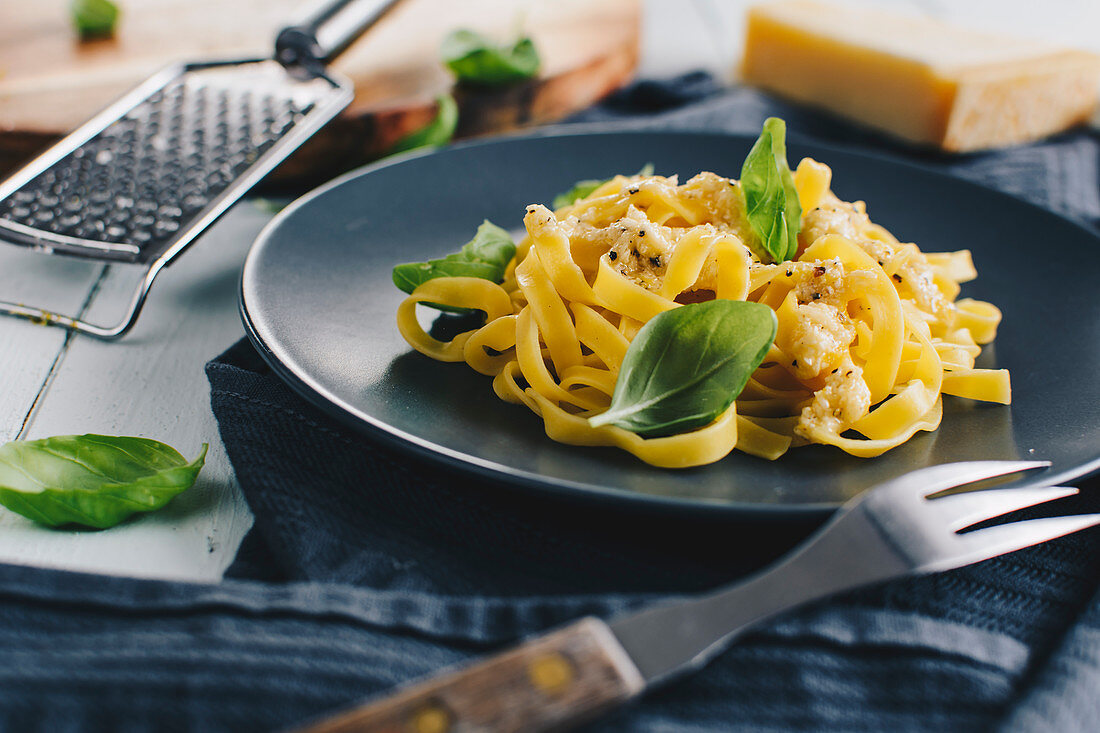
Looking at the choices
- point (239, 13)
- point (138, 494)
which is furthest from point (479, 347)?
point (239, 13)

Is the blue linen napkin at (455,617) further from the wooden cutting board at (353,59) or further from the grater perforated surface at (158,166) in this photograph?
the wooden cutting board at (353,59)

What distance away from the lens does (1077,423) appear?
1801mm

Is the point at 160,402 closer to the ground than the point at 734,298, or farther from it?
closer to the ground

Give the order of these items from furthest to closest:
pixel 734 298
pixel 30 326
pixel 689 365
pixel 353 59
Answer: pixel 353 59
pixel 30 326
pixel 734 298
pixel 689 365

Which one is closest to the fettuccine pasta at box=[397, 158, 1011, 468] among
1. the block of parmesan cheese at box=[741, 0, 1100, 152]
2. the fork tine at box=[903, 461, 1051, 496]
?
the fork tine at box=[903, 461, 1051, 496]

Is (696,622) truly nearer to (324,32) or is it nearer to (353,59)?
(324,32)

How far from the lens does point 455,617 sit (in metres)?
1.39

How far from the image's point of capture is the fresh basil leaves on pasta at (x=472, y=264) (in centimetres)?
208

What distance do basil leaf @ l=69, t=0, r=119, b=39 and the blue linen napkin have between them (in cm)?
294

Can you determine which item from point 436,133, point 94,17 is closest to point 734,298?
point 436,133

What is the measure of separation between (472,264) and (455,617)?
951 mm

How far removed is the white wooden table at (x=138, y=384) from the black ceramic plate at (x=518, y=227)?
1.09ft

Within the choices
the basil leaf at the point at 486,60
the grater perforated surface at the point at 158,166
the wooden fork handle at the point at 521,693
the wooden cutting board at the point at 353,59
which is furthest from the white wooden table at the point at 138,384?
the basil leaf at the point at 486,60

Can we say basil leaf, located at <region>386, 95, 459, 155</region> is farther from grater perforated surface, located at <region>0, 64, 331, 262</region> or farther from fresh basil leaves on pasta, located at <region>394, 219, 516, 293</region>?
fresh basil leaves on pasta, located at <region>394, 219, 516, 293</region>
